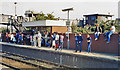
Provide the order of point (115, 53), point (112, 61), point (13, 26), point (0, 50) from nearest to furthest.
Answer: point (112, 61) < point (115, 53) < point (0, 50) < point (13, 26)

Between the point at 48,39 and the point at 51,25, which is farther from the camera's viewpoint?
the point at 48,39

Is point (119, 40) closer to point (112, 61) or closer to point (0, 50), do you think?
point (112, 61)

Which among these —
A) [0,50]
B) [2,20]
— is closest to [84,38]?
[0,50]

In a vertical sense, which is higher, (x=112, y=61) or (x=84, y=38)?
(x=84, y=38)

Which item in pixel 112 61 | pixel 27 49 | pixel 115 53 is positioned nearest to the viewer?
pixel 112 61

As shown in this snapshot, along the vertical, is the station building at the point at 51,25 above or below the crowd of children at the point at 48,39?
above

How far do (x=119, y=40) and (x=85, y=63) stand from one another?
8.74 ft

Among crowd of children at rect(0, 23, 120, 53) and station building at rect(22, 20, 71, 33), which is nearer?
crowd of children at rect(0, 23, 120, 53)

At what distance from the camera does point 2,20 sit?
32.3 metres

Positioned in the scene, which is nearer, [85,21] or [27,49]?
[27,49]

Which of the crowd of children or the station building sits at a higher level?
the station building

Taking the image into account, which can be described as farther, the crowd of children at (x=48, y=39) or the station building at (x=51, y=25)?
the station building at (x=51, y=25)

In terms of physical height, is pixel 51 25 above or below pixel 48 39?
above

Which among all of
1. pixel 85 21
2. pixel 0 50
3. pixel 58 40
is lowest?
pixel 0 50
